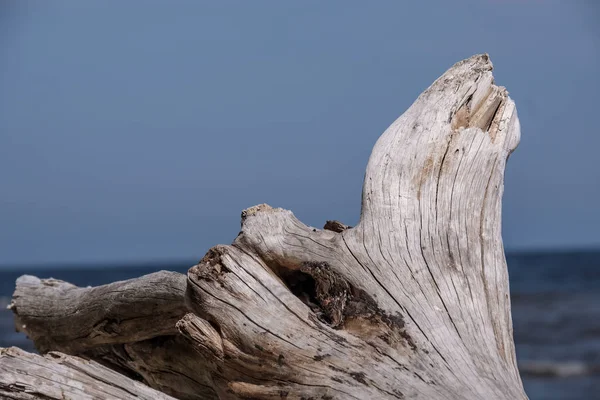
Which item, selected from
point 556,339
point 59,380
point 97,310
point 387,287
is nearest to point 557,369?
point 556,339

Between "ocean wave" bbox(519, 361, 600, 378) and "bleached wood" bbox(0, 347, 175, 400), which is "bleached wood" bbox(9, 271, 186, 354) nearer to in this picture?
"bleached wood" bbox(0, 347, 175, 400)

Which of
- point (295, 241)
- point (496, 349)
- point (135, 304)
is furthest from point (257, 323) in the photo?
point (135, 304)

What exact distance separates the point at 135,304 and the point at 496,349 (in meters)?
1.62

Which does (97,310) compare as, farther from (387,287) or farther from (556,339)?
(556,339)

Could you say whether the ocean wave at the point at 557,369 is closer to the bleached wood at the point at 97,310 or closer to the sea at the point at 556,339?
the sea at the point at 556,339

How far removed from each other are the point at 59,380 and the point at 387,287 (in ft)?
3.80

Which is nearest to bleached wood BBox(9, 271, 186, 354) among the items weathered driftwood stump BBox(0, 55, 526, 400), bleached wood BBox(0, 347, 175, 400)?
weathered driftwood stump BBox(0, 55, 526, 400)

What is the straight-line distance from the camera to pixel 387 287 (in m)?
2.53

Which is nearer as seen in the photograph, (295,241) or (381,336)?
(381,336)

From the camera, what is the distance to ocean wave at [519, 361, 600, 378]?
455 inches

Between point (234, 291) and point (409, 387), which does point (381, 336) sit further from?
point (234, 291)

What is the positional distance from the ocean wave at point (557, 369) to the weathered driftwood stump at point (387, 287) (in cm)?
949

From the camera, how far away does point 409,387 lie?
2.28 m

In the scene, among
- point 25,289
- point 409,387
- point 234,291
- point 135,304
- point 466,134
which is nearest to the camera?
point 409,387
